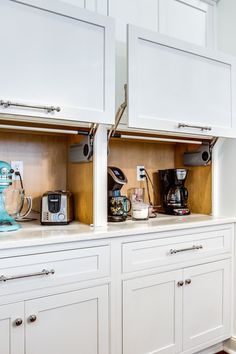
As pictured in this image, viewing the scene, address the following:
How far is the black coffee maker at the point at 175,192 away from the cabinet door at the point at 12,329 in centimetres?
126

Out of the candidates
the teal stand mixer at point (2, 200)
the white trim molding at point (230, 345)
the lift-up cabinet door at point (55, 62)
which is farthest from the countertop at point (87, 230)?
the white trim molding at point (230, 345)

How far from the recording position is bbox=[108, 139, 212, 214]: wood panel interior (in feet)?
7.27

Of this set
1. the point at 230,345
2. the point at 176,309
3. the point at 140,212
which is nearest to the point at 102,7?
the point at 140,212

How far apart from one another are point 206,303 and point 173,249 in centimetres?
48

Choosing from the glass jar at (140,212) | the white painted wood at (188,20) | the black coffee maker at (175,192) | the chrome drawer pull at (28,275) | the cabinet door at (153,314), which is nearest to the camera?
the chrome drawer pull at (28,275)

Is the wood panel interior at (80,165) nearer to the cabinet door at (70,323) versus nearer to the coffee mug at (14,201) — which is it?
the coffee mug at (14,201)

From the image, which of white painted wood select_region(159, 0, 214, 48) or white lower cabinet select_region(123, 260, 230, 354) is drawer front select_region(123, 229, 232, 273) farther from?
white painted wood select_region(159, 0, 214, 48)

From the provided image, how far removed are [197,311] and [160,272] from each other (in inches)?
16.7

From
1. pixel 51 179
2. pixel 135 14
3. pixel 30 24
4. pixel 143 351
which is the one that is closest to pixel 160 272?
pixel 143 351

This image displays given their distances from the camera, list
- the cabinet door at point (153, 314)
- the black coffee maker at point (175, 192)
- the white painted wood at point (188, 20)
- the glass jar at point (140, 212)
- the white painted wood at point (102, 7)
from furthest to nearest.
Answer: the black coffee maker at point (175, 192)
the white painted wood at point (188, 20)
the glass jar at point (140, 212)
the white painted wood at point (102, 7)
the cabinet door at point (153, 314)

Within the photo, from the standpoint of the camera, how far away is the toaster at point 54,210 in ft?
5.58

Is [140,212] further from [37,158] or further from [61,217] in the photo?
[37,158]

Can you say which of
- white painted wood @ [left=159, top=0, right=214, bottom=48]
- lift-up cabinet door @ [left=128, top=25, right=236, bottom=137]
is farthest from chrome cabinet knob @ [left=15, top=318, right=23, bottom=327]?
white painted wood @ [left=159, top=0, right=214, bottom=48]

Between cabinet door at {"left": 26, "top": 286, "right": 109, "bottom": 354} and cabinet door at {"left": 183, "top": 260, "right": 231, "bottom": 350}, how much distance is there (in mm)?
572
